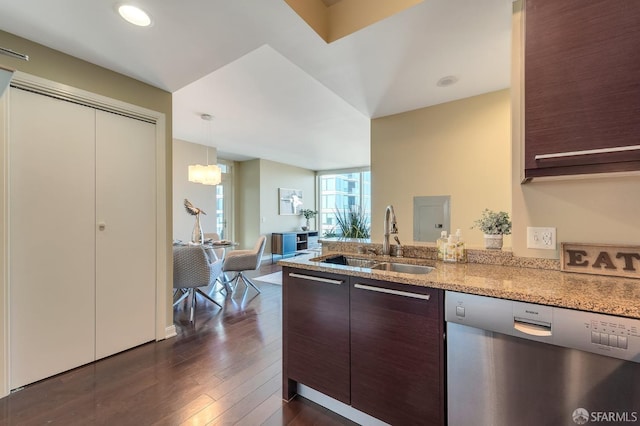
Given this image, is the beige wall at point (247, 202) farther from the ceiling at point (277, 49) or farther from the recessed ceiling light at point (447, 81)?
the recessed ceiling light at point (447, 81)

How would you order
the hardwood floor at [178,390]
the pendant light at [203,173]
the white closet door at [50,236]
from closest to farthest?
1. the hardwood floor at [178,390]
2. the white closet door at [50,236]
3. the pendant light at [203,173]

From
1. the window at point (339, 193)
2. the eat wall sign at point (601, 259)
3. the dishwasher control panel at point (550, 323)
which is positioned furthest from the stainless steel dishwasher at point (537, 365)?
the window at point (339, 193)

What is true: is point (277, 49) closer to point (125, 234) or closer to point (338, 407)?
point (125, 234)

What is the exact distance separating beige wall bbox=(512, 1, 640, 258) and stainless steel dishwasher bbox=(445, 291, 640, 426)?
2.13 ft

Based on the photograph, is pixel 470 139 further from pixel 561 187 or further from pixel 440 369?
pixel 440 369

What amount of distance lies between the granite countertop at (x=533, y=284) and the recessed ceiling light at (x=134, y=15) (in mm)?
1799

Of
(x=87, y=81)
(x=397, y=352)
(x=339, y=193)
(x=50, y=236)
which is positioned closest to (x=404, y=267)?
(x=397, y=352)

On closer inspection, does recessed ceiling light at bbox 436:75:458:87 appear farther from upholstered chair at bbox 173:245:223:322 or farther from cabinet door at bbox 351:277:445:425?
upholstered chair at bbox 173:245:223:322

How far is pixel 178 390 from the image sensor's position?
1.78m

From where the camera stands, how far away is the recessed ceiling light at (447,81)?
2260 millimetres

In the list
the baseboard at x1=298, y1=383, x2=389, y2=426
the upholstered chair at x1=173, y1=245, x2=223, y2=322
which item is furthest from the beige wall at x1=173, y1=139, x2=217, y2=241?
the baseboard at x1=298, y1=383, x2=389, y2=426

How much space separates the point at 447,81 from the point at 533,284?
1.91 metres

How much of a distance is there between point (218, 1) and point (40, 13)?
110cm

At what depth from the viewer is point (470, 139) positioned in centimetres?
274
